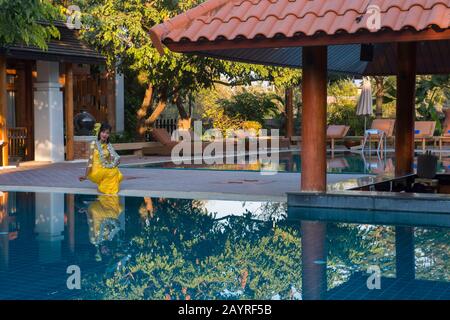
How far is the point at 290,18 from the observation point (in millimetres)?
11031

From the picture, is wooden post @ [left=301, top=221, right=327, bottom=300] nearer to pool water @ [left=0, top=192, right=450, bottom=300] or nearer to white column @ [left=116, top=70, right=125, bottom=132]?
pool water @ [left=0, top=192, right=450, bottom=300]

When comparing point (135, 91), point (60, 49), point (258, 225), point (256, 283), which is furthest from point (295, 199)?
point (135, 91)

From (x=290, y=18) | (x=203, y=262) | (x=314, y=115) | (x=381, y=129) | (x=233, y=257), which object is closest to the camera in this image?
(x=203, y=262)

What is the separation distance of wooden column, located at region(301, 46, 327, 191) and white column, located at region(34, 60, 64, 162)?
41.3 feet

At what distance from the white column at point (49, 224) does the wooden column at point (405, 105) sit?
22.8 ft

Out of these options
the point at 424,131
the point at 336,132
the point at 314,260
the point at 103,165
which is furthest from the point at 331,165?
the point at 314,260

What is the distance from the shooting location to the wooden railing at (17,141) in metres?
22.6

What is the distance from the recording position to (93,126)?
25141 millimetres

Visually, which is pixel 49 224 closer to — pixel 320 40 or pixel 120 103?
pixel 320 40

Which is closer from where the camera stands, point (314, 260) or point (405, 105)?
point (314, 260)

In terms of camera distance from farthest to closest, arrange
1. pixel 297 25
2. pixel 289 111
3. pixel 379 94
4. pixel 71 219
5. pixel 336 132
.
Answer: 1. pixel 379 94
2. pixel 289 111
3. pixel 336 132
4. pixel 71 219
5. pixel 297 25

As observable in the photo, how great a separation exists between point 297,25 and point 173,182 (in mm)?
6896
